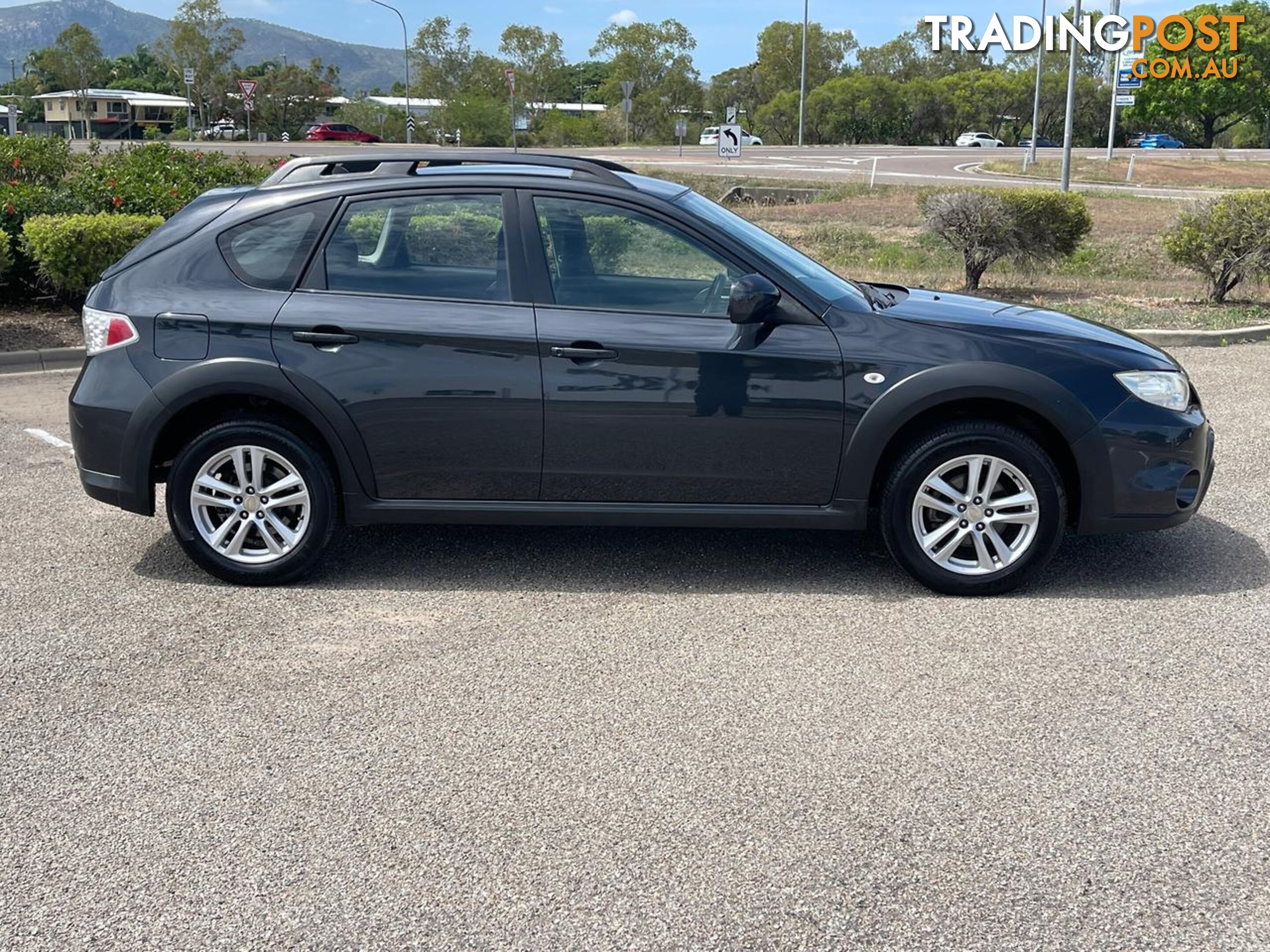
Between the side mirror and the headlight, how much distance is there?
4.60 ft

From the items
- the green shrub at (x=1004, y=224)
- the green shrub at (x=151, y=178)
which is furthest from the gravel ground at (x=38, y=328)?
the green shrub at (x=1004, y=224)

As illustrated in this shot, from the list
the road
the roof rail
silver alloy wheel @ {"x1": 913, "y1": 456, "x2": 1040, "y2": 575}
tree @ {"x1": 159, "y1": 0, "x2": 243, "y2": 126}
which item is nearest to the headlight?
silver alloy wheel @ {"x1": 913, "y1": 456, "x2": 1040, "y2": 575}

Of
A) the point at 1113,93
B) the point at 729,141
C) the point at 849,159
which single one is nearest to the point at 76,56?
the point at 849,159

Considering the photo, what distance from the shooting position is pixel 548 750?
13.0 feet

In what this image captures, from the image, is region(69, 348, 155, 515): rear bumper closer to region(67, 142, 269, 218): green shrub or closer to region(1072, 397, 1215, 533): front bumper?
region(1072, 397, 1215, 533): front bumper

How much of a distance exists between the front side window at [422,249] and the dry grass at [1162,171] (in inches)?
1286

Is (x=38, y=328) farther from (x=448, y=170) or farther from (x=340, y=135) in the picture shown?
(x=340, y=135)

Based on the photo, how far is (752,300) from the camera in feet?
16.4

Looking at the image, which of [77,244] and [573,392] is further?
[77,244]

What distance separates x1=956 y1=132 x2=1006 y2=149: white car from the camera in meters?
70.8

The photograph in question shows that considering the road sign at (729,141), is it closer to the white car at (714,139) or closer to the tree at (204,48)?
the white car at (714,139)

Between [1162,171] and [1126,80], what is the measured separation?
15.7 feet

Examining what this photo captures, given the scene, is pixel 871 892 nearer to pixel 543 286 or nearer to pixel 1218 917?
pixel 1218 917

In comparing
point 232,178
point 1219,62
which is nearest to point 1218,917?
point 232,178
